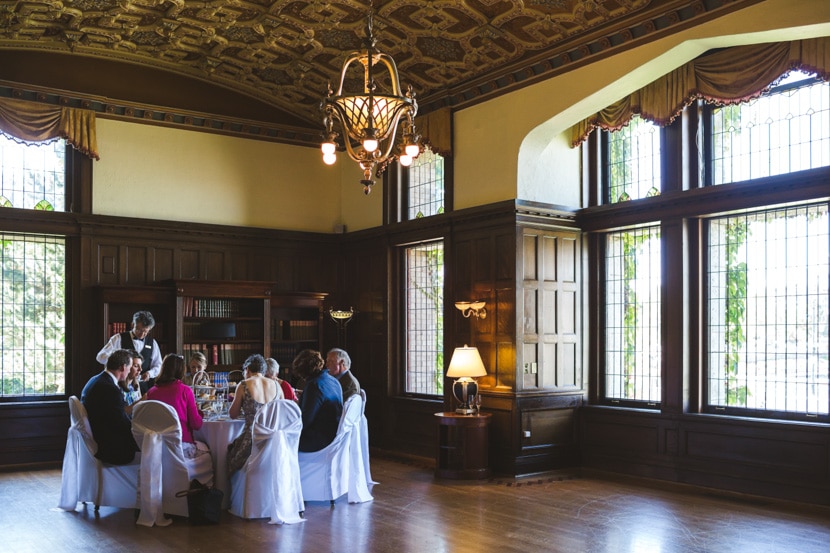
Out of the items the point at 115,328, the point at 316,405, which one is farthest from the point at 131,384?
the point at 115,328

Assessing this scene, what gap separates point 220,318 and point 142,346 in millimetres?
1567

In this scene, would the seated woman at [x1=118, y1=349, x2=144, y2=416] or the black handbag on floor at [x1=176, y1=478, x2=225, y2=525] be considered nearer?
the black handbag on floor at [x1=176, y1=478, x2=225, y2=525]

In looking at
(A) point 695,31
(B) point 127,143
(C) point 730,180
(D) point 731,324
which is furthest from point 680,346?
(B) point 127,143

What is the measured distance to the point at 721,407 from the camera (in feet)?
27.4

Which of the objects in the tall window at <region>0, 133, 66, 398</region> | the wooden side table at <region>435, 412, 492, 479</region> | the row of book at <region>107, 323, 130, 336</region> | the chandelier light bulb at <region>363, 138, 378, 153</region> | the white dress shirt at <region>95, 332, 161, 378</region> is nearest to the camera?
the chandelier light bulb at <region>363, 138, 378, 153</region>

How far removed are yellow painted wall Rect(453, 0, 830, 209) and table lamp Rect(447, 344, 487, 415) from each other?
71.3 inches

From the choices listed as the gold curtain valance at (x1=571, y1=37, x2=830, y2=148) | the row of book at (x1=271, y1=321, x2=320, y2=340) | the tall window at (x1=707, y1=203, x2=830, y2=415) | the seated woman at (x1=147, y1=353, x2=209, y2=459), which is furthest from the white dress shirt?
the tall window at (x1=707, y1=203, x2=830, y2=415)

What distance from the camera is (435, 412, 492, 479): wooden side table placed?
29.2 ft

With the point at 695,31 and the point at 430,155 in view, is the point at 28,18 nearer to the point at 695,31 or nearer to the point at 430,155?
the point at 430,155

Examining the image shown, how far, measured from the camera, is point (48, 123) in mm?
9891

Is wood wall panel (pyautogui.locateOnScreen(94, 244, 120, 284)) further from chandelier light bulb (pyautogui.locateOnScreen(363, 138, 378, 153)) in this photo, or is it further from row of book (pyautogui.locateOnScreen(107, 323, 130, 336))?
chandelier light bulb (pyautogui.locateOnScreen(363, 138, 378, 153))

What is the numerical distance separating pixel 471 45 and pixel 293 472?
4976mm

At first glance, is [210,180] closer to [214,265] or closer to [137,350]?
[214,265]

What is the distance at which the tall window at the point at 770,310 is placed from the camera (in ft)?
25.1
